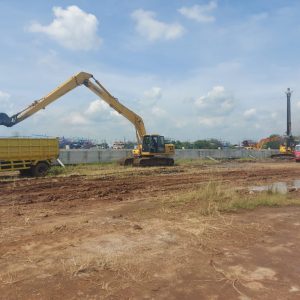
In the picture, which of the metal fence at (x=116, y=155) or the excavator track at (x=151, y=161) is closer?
the excavator track at (x=151, y=161)

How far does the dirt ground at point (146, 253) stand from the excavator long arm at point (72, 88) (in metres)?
15.5

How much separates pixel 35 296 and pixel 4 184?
16.1 m

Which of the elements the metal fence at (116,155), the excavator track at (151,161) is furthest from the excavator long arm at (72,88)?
the metal fence at (116,155)

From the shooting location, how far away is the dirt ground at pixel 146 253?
6004 millimetres

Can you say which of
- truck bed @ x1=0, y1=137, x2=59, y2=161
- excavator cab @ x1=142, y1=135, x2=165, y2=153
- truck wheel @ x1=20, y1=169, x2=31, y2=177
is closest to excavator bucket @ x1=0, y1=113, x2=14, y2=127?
truck bed @ x1=0, y1=137, x2=59, y2=161

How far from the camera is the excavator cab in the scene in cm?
3484

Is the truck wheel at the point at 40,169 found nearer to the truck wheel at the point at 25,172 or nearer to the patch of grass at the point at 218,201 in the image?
the truck wheel at the point at 25,172

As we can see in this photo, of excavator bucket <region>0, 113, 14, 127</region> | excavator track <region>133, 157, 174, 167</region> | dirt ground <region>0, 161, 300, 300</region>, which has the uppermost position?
excavator bucket <region>0, 113, 14, 127</region>

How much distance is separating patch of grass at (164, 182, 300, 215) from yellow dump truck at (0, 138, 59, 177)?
43.3 ft

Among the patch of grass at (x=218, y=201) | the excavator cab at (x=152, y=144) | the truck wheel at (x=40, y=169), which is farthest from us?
the excavator cab at (x=152, y=144)

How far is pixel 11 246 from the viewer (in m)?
7.95

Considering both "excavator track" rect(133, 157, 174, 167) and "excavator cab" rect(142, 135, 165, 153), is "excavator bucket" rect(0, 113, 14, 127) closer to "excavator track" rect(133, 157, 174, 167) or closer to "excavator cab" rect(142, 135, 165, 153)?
"excavator track" rect(133, 157, 174, 167)

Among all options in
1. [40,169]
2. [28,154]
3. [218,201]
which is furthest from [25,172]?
[218,201]

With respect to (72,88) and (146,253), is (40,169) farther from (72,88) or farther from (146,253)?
(146,253)
